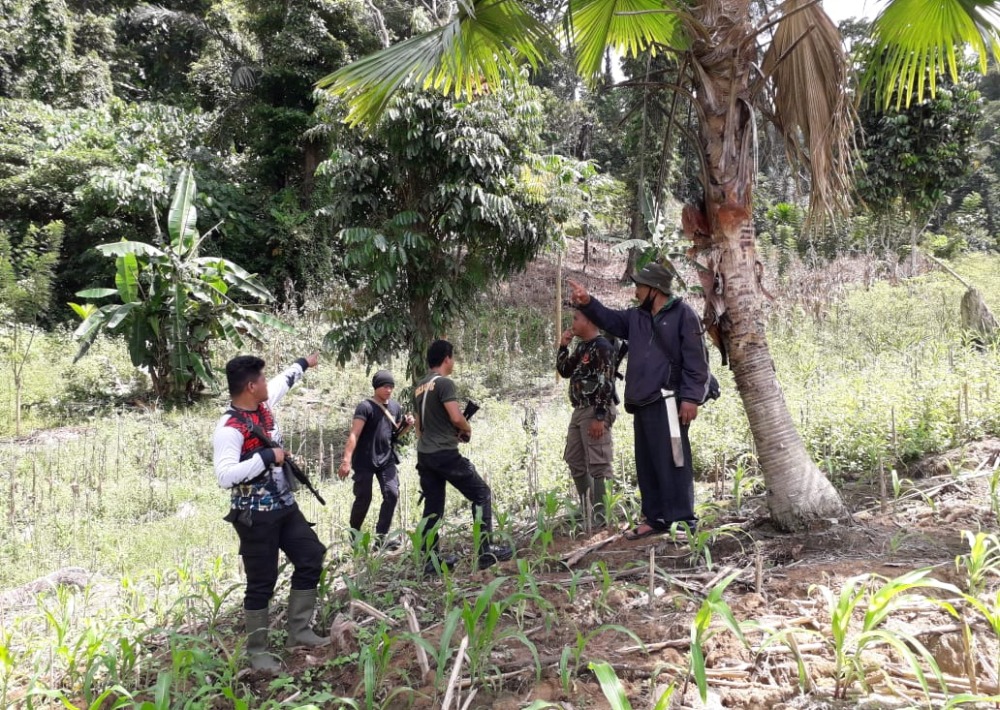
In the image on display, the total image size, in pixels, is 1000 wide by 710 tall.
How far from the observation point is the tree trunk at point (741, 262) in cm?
372

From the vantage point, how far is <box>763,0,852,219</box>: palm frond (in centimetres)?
395

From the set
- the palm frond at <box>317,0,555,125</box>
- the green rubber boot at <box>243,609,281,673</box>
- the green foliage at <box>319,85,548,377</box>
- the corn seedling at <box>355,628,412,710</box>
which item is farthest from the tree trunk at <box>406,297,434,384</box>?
the corn seedling at <box>355,628,412,710</box>

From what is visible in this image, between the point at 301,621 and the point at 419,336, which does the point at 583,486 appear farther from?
the point at 419,336

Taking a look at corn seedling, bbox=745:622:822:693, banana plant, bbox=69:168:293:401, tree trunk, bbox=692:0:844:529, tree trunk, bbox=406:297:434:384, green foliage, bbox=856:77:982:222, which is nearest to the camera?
corn seedling, bbox=745:622:822:693

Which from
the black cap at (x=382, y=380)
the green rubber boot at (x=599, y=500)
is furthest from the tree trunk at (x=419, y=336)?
the green rubber boot at (x=599, y=500)

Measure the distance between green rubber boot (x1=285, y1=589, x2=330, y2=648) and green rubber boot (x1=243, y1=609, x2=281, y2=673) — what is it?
13 cm

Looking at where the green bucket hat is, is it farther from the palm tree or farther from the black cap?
the black cap

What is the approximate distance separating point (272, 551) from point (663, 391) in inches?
93.5

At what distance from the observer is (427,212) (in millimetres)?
8781

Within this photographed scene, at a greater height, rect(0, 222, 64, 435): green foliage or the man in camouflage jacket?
rect(0, 222, 64, 435): green foliage

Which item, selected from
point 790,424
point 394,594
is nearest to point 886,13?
point 790,424

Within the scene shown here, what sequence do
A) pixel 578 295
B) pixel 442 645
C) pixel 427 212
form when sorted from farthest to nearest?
1. pixel 427 212
2. pixel 578 295
3. pixel 442 645

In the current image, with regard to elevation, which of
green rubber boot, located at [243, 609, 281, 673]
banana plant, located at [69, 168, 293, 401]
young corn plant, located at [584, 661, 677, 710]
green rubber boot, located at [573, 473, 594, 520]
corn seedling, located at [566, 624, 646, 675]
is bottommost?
green rubber boot, located at [243, 609, 281, 673]

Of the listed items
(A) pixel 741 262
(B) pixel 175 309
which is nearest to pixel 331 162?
(B) pixel 175 309
